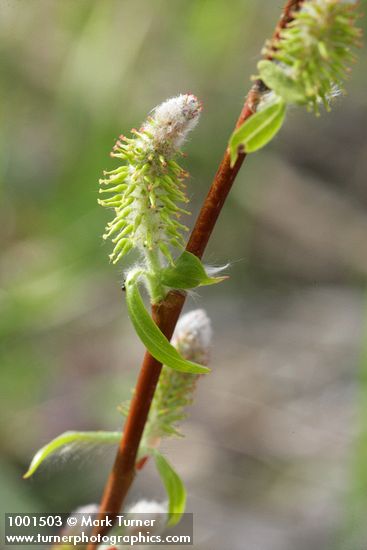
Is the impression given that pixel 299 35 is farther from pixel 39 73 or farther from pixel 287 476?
pixel 39 73

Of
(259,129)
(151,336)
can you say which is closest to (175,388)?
(151,336)

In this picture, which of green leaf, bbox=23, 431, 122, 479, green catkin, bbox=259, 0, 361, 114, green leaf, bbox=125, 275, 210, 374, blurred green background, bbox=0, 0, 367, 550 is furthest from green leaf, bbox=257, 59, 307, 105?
blurred green background, bbox=0, 0, 367, 550

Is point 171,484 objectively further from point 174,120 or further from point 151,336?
point 174,120

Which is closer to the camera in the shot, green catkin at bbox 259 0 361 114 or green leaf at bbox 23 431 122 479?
green catkin at bbox 259 0 361 114

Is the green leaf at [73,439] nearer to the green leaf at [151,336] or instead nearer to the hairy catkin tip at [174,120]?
the green leaf at [151,336]

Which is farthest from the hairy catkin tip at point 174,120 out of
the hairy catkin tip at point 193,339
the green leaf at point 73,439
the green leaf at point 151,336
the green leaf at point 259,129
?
the green leaf at point 73,439

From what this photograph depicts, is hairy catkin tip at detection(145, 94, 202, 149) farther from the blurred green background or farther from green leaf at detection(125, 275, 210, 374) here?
the blurred green background
